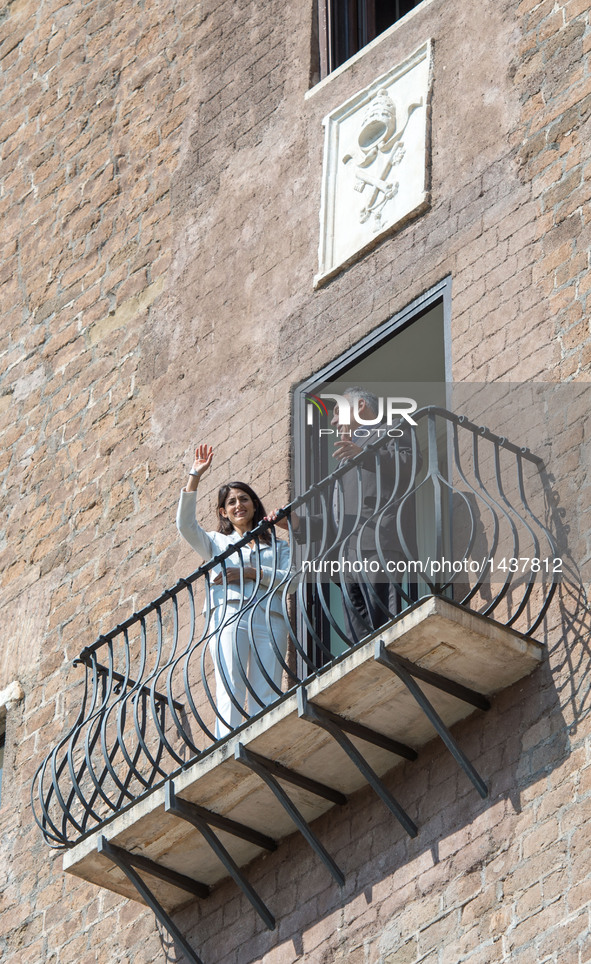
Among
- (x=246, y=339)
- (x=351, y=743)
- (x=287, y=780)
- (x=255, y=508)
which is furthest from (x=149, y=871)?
(x=246, y=339)

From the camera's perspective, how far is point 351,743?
368 inches

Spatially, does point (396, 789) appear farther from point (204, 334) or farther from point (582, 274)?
point (204, 334)

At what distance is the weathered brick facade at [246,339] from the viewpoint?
9047 millimetres

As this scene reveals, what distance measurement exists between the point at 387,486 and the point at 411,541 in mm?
318

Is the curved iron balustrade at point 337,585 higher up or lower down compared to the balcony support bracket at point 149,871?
higher up

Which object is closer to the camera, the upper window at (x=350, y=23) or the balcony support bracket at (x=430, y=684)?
the balcony support bracket at (x=430, y=684)

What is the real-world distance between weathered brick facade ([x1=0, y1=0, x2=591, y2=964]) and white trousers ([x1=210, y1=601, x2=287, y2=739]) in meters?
0.69

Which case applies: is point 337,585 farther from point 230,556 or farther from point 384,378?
point 384,378

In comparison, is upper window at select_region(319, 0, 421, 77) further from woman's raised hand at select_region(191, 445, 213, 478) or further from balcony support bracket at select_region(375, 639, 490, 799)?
balcony support bracket at select_region(375, 639, 490, 799)

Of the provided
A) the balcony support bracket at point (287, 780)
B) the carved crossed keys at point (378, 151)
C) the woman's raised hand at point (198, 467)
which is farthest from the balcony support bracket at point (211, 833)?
the carved crossed keys at point (378, 151)

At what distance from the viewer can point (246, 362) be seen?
38.1 ft

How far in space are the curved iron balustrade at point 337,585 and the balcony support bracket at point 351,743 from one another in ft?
0.67

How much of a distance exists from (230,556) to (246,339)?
1786 mm

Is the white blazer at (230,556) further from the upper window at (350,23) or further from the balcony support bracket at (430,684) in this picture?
the upper window at (350,23)
